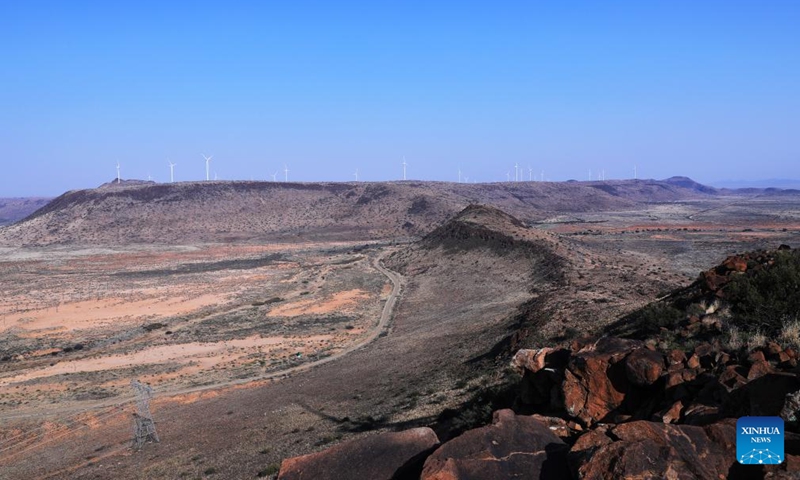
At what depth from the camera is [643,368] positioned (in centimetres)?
1044

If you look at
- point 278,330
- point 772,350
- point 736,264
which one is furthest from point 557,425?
point 278,330

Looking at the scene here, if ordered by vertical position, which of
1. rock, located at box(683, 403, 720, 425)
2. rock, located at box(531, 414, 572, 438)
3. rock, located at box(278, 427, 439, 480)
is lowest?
rock, located at box(278, 427, 439, 480)

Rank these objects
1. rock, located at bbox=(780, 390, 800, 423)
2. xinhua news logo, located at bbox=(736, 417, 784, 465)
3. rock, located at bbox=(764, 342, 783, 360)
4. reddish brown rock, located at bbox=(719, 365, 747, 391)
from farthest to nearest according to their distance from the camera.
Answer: rock, located at bbox=(764, 342, 783, 360) < reddish brown rock, located at bbox=(719, 365, 747, 391) < rock, located at bbox=(780, 390, 800, 423) < xinhua news logo, located at bbox=(736, 417, 784, 465)

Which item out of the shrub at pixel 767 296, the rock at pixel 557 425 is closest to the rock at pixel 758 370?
the rock at pixel 557 425

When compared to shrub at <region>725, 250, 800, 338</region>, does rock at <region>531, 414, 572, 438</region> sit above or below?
below

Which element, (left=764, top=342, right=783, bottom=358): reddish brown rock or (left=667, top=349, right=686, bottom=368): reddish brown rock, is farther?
(left=667, top=349, right=686, bottom=368): reddish brown rock

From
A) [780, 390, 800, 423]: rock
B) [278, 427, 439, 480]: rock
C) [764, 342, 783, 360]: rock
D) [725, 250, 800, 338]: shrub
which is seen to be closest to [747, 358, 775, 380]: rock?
[764, 342, 783, 360]: rock

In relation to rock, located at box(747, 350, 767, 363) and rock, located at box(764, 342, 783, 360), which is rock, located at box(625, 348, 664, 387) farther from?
rock, located at box(764, 342, 783, 360)

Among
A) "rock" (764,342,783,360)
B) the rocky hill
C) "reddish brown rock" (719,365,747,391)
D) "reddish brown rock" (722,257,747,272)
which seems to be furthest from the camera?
the rocky hill

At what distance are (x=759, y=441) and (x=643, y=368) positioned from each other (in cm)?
366

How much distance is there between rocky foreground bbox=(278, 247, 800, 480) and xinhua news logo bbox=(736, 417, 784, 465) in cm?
16

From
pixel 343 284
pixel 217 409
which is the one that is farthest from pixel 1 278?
pixel 217 409

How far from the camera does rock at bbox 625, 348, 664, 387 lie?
33.9 ft

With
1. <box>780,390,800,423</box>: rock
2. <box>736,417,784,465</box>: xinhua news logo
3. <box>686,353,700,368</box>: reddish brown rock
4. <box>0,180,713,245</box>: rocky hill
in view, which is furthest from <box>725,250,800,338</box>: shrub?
<box>0,180,713,245</box>: rocky hill
